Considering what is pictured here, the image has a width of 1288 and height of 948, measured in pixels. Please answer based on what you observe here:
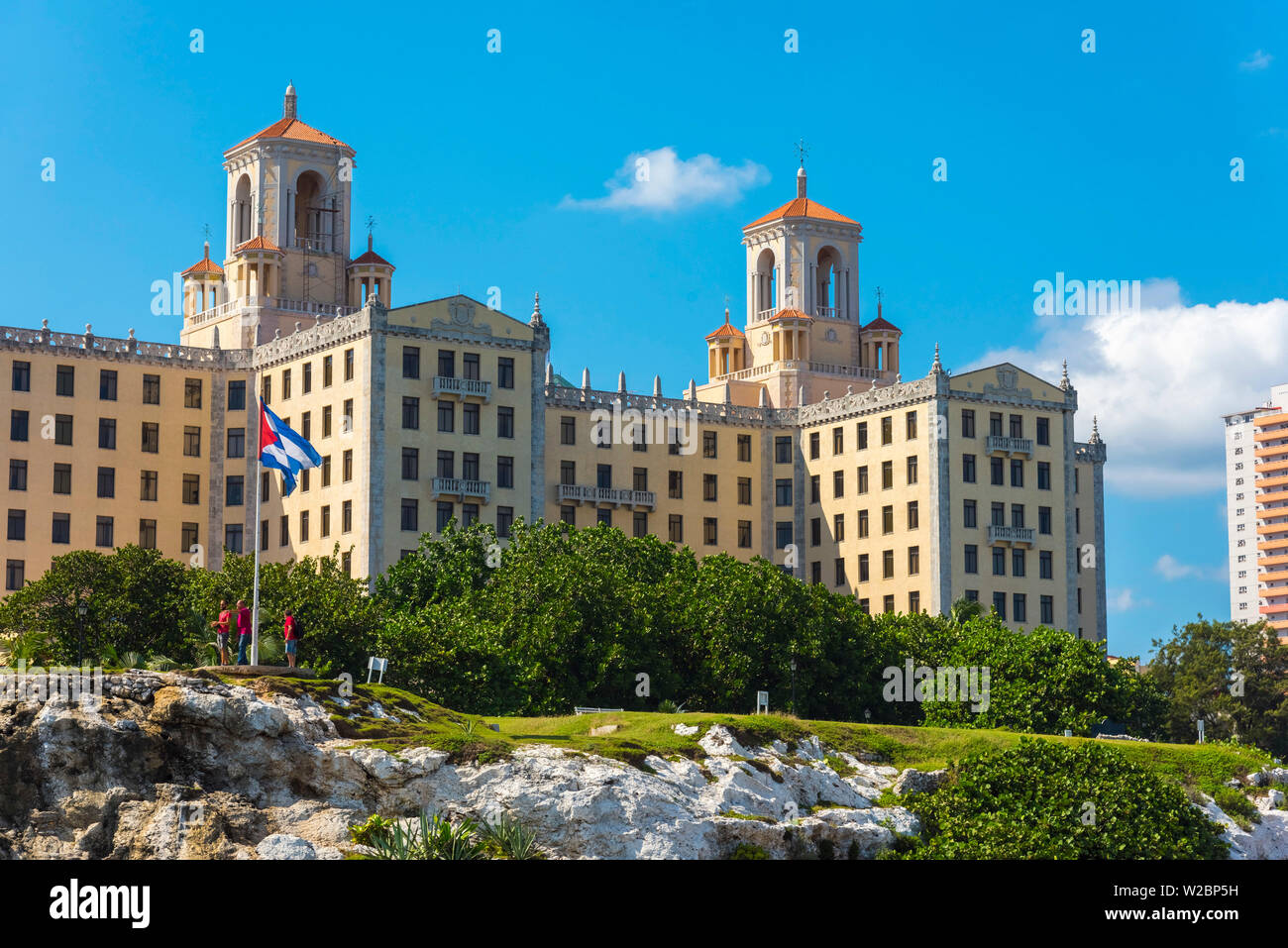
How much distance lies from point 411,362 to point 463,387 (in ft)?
9.75

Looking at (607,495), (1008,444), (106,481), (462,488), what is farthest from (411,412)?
(1008,444)

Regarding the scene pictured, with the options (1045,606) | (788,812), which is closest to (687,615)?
(788,812)

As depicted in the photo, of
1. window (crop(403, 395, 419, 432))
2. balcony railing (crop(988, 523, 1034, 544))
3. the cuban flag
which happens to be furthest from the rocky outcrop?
balcony railing (crop(988, 523, 1034, 544))

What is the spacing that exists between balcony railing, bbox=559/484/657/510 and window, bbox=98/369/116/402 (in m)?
24.9

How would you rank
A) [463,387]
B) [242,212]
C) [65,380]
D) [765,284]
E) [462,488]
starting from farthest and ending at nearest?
[765,284] → [242,212] → [65,380] → [463,387] → [462,488]

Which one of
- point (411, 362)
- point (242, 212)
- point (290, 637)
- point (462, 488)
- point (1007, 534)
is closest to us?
point (290, 637)

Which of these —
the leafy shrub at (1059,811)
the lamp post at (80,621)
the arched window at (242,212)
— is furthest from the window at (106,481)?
the leafy shrub at (1059,811)

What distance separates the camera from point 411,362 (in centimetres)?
11456

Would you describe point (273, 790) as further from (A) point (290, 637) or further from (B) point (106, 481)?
(B) point (106, 481)

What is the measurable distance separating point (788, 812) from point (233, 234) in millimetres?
75793

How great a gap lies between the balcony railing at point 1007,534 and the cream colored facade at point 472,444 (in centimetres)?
14

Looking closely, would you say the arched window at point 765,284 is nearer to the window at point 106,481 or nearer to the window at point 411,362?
the window at point 411,362

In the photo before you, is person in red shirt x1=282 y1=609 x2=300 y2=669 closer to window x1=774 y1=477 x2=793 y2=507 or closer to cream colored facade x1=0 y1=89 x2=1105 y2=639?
cream colored facade x1=0 y1=89 x2=1105 y2=639
